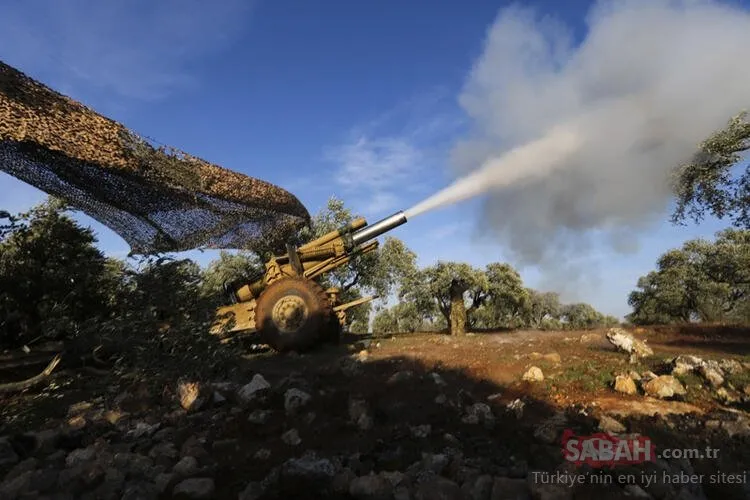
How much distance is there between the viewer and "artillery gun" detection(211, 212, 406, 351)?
1236cm

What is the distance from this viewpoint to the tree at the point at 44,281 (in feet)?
24.4

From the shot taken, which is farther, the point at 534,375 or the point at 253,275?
the point at 253,275

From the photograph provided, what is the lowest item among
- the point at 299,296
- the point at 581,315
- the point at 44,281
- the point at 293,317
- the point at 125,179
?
the point at 581,315

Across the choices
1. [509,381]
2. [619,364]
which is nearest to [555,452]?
[509,381]

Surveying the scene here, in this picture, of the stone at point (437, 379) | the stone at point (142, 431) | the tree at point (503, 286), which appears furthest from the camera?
the tree at point (503, 286)

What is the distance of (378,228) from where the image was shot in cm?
1378

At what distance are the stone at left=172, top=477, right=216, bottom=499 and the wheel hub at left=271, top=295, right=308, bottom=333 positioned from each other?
8.19 metres

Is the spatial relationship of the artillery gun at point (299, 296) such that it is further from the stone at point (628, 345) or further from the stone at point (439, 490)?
the stone at point (439, 490)

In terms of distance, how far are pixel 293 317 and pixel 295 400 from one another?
604 centimetres

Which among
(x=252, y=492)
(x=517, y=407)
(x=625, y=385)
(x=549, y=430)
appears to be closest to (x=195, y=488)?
(x=252, y=492)

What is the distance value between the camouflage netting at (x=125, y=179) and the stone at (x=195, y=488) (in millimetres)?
3771

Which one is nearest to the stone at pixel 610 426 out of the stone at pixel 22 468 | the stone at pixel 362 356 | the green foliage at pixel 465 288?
the stone at pixel 362 356

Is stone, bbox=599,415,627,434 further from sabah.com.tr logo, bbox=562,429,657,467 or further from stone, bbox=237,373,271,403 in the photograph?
stone, bbox=237,373,271,403

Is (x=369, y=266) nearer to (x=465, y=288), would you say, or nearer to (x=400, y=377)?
(x=465, y=288)
